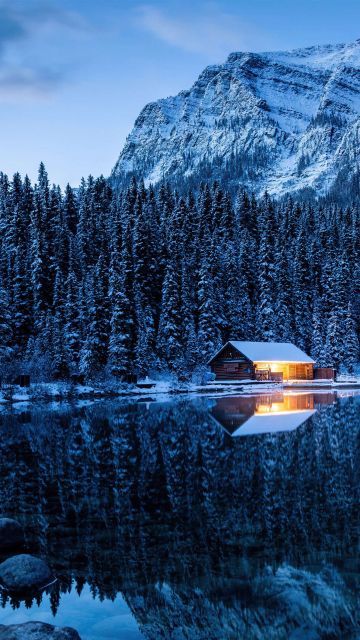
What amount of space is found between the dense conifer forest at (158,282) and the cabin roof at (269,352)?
3.97m

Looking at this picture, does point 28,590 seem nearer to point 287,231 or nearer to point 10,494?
point 10,494

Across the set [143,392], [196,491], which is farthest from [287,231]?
[196,491]

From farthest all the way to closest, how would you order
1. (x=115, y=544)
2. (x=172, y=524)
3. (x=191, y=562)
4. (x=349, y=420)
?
(x=349, y=420) → (x=172, y=524) → (x=115, y=544) → (x=191, y=562)

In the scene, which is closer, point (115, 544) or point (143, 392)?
point (115, 544)

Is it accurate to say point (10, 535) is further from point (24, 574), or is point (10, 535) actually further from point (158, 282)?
point (158, 282)

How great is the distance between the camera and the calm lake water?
873 cm

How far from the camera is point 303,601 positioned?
898 centimetres

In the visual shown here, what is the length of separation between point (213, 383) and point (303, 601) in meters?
57.4

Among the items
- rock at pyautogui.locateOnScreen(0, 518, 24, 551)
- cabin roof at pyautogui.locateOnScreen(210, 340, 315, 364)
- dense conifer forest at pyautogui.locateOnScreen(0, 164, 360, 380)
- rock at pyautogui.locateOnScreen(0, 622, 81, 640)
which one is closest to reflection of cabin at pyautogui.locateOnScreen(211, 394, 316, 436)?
rock at pyautogui.locateOnScreen(0, 518, 24, 551)

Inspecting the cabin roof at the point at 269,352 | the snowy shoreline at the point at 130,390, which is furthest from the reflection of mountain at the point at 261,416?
the cabin roof at the point at 269,352

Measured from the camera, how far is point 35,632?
7.35m

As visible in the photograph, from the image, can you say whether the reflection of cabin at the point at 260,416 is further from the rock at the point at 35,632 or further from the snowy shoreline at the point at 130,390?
the rock at the point at 35,632

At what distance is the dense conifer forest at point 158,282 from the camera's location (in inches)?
2425

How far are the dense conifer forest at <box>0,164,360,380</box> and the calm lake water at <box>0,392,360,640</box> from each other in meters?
30.7
